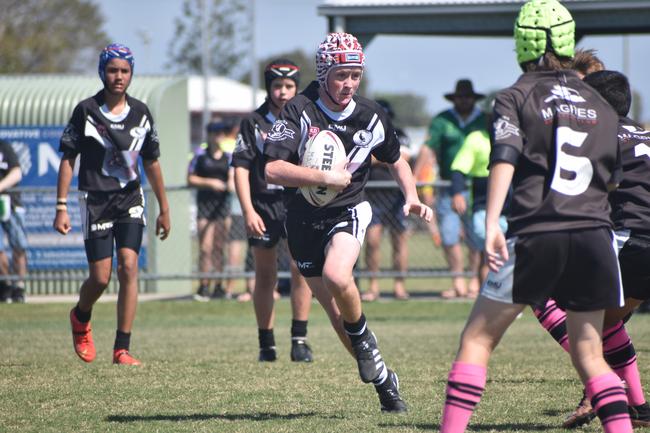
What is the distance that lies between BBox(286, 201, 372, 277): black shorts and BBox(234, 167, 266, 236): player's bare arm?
1.66 m

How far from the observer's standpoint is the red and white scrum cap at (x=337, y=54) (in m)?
6.15

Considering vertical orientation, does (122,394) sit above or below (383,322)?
above

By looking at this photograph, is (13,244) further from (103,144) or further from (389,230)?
(103,144)

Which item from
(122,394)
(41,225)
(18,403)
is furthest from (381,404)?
(41,225)

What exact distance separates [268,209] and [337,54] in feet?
9.49

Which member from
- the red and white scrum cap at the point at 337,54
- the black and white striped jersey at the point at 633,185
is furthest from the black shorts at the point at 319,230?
the black and white striped jersey at the point at 633,185

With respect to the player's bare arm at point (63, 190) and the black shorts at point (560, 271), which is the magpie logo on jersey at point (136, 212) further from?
the black shorts at point (560, 271)

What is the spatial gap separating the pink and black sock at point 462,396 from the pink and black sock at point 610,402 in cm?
48

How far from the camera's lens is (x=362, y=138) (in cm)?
631

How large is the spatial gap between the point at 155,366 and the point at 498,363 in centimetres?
270

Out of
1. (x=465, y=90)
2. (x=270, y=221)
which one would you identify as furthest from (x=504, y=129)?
(x=465, y=90)

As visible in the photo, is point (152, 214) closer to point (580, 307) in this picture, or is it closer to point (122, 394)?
point (122, 394)

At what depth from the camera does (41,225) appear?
15656 mm

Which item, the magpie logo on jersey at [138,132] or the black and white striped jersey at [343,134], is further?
the magpie logo on jersey at [138,132]
